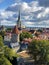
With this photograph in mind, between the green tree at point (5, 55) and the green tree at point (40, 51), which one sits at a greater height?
the green tree at point (5, 55)

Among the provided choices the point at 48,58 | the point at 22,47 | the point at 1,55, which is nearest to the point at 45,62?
the point at 48,58

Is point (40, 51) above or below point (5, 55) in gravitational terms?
below

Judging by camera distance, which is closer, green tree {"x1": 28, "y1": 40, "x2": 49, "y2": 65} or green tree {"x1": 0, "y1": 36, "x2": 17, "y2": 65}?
green tree {"x1": 0, "y1": 36, "x2": 17, "y2": 65}

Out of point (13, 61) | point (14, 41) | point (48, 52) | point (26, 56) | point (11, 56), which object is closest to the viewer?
point (11, 56)

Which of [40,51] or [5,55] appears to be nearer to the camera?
[5,55]

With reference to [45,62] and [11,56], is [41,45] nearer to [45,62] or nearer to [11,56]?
[45,62]

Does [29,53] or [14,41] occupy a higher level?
[29,53]

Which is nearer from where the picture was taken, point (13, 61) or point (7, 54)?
point (7, 54)

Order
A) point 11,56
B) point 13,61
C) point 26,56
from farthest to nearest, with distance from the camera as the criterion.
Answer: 1. point 26,56
2. point 13,61
3. point 11,56

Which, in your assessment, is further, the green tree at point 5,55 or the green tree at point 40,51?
the green tree at point 40,51

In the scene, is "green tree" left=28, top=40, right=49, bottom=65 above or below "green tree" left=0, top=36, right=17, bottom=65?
below

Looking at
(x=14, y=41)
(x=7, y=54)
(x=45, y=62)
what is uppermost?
(x=7, y=54)
